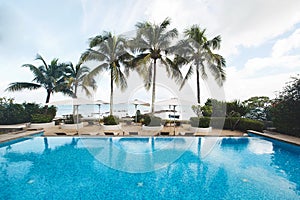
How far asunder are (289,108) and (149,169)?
9.73 metres

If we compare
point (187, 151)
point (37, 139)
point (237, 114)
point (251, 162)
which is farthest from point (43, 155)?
point (237, 114)

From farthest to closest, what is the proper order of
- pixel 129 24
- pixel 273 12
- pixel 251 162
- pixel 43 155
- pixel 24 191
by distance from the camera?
1. pixel 129 24
2. pixel 273 12
3. pixel 43 155
4. pixel 251 162
5. pixel 24 191

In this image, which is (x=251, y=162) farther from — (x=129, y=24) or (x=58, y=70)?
(x=58, y=70)

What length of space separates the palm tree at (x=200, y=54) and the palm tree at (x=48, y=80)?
12312mm

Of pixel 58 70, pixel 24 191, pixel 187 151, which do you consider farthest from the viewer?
pixel 58 70

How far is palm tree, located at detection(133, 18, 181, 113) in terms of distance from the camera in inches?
587

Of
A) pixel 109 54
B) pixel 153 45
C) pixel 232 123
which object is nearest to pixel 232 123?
pixel 232 123

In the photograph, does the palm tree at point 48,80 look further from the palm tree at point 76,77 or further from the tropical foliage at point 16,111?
the tropical foliage at point 16,111

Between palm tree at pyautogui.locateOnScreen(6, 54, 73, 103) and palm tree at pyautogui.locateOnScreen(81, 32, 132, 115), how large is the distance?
18.0 feet

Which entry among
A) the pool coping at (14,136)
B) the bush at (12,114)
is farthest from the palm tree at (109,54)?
the bush at (12,114)

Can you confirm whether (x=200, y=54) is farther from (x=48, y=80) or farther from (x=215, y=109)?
(x=48, y=80)

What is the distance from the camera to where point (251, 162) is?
7.39 m

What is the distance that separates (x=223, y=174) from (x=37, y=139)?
1045cm

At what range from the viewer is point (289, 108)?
11.1 metres
